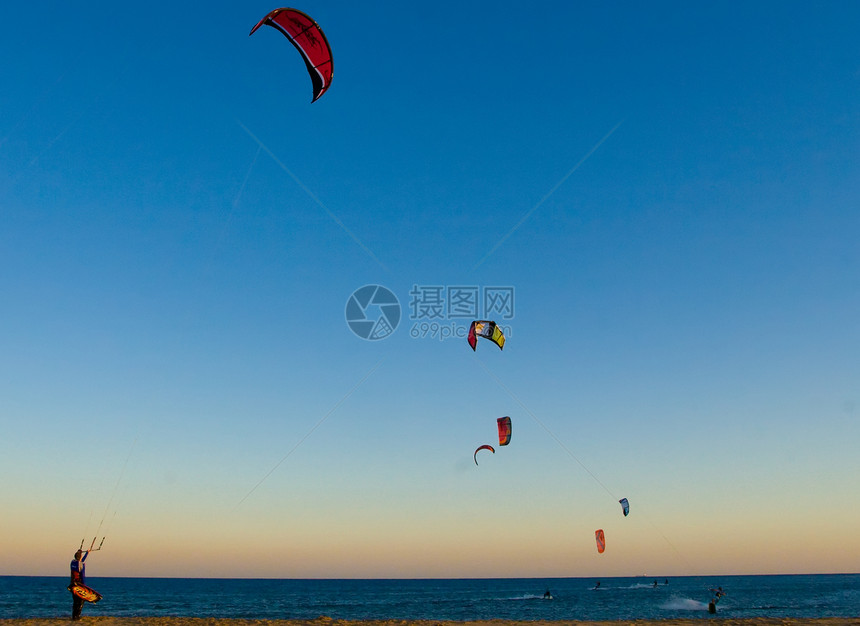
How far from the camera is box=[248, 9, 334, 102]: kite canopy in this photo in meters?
8.91

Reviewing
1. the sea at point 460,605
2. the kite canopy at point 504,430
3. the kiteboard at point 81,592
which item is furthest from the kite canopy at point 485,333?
the sea at point 460,605

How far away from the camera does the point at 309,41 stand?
9266mm

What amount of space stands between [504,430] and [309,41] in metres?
16.2

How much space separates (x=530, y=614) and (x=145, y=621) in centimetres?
3197

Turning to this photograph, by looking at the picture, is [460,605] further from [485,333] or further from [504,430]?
[485,333]

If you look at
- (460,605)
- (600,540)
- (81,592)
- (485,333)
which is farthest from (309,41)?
(460,605)

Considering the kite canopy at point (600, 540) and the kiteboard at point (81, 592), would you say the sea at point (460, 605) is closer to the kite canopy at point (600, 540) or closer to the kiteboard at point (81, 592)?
the kite canopy at point (600, 540)

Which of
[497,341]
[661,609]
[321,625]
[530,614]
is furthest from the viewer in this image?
[661,609]

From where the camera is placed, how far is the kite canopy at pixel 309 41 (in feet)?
29.2

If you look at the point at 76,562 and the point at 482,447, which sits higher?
the point at 482,447

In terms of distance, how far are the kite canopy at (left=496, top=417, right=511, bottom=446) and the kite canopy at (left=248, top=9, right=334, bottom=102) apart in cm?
1501

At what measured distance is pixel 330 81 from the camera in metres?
9.53

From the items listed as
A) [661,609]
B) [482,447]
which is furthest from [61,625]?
[661,609]

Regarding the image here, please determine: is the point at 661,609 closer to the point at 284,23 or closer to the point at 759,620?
the point at 759,620
